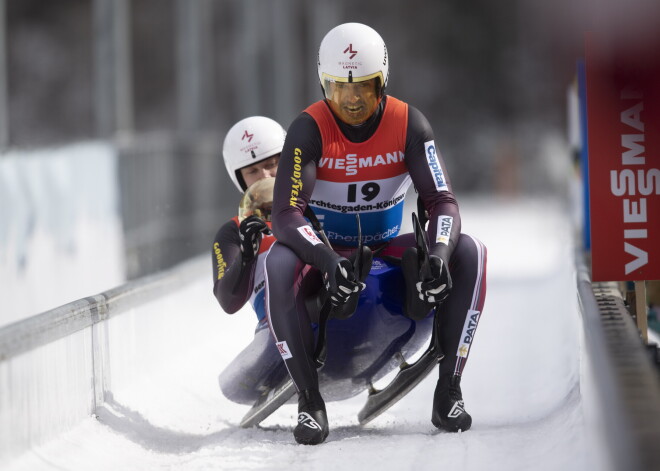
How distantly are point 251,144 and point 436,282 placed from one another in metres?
1.57

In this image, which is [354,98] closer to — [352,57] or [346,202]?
[352,57]

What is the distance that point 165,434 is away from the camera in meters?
4.77

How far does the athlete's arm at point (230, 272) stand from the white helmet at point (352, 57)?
850mm

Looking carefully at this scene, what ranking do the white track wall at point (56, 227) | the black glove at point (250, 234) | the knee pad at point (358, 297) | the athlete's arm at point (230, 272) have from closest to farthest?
the knee pad at point (358, 297) < the black glove at point (250, 234) < the athlete's arm at point (230, 272) < the white track wall at point (56, 227)

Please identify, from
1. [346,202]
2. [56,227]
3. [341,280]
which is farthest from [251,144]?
[56,227]

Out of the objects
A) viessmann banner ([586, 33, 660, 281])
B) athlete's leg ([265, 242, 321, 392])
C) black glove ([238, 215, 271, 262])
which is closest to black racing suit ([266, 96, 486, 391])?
athlete's leg ([265, 242, 321, 392])

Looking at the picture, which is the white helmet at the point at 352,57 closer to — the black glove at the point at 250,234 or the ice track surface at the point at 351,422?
the black glove at the point at 250,234

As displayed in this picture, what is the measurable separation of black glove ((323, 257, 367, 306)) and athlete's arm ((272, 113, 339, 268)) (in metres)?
0.18

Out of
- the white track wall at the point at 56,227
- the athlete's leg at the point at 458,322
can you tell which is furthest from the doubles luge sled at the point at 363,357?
the white track wall at the point at 56,227

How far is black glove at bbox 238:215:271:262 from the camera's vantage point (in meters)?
4.79

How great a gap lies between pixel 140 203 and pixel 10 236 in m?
3.41

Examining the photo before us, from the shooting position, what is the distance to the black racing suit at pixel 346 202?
4.44 m

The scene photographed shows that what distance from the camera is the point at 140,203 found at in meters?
10.5

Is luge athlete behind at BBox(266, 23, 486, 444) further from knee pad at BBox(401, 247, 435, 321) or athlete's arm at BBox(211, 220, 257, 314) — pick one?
athlete's arm at BBox(211, 220, 257, 314)
